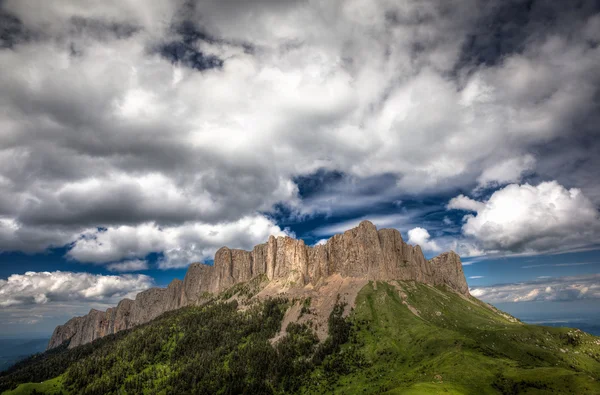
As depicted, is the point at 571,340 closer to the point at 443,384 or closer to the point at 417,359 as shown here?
the point at 417,359

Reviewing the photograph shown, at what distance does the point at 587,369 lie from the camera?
172 m

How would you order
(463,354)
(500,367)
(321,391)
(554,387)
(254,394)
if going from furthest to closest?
1. (254,394)
2. (321,391)
3. (463,354)
4. (500,367)
5. (554,387)

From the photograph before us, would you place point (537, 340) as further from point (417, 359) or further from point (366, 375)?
point (366, 375)

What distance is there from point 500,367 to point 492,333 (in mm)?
63197

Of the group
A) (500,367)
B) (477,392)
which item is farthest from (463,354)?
(477,392)

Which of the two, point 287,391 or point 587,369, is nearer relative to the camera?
point 587,369

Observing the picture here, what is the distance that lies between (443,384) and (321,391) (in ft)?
257

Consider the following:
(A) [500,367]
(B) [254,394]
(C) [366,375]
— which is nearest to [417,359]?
(C) [366,375]

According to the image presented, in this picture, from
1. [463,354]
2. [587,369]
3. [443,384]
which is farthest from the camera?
[587,369]

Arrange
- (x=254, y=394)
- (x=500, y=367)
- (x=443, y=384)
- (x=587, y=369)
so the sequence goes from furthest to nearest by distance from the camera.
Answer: (x=254, y=394) → (x=587, y=369) → (x=500, y=367) → (x=443, y=384)

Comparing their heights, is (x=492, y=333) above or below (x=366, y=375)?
above

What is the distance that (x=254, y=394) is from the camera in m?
196

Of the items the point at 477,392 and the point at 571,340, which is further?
the point at 571,340

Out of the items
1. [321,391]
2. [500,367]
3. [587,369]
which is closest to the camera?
[500,367]
